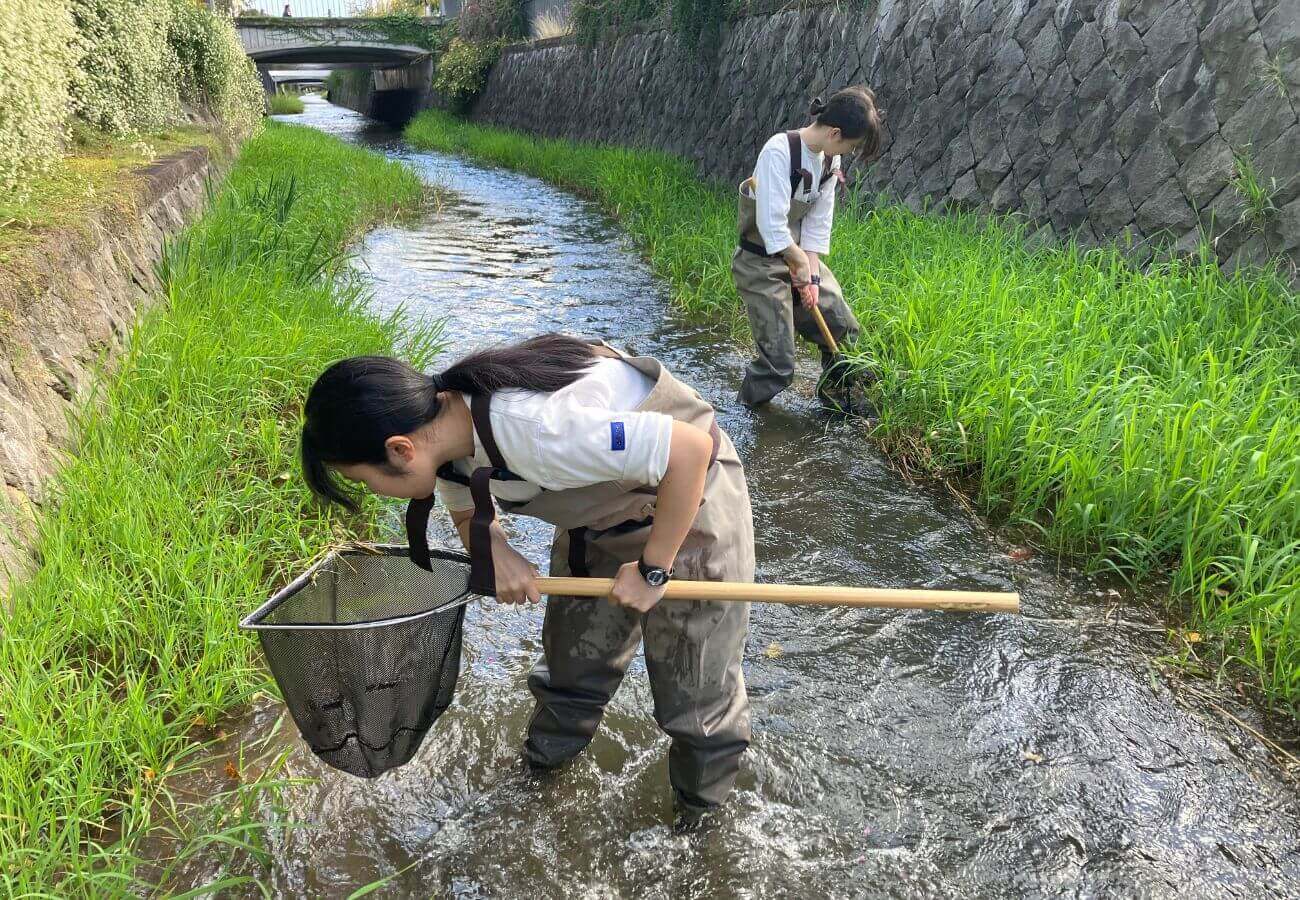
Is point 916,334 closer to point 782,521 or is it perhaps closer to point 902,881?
point 782,521

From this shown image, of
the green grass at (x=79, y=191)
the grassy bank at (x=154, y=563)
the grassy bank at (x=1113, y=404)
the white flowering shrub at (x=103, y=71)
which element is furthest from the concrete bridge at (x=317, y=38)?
the grassy bank at (x=154, y=563)

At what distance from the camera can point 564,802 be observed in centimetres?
232

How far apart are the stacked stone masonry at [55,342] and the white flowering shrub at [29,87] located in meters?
0.41

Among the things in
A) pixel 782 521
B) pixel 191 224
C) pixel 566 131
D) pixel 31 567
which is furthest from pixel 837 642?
pixel 566 131

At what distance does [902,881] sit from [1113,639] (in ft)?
4.41

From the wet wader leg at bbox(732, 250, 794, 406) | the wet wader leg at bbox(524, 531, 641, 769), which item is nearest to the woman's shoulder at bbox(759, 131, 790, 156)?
the wet wader leg at bbox(732, 250, 794, 406)

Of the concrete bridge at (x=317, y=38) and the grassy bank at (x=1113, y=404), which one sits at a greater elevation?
the concrete bridge at (x=317, y=38)

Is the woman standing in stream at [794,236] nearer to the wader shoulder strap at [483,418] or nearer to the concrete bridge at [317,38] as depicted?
the wader shoulder strap at [483,418]

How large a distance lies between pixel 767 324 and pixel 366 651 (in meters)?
3.16

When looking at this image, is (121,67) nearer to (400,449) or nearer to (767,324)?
(767,324)

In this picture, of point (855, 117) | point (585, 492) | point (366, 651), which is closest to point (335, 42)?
point (855, 117)

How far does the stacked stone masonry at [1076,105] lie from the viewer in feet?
16.3

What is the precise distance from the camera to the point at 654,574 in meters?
1.79

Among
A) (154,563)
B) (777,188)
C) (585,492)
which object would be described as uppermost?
(777,188)
